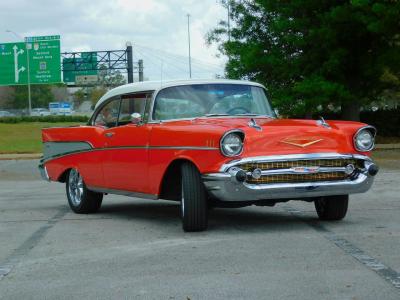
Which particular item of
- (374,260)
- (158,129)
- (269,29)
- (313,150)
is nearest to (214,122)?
(158,129)

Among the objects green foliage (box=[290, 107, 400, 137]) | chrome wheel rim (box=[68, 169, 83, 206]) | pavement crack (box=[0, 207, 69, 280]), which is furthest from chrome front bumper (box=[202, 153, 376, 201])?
green foliage (box=[290, 107, 400, 137])

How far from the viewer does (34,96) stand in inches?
5315

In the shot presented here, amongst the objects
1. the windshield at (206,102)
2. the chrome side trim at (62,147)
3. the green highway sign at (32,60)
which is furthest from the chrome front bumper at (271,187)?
the green highway sign at (32,60)

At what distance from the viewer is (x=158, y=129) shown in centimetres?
823

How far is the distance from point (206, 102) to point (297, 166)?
1.73 meters

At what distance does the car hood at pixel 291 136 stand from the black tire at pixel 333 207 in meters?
0.82

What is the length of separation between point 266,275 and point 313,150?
2.28m

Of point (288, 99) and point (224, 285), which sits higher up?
point (288, 99)

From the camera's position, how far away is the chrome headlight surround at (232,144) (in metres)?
7.29

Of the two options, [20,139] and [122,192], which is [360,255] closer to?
[122,192]

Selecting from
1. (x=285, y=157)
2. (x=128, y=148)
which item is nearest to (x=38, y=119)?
(x=128, y=148)

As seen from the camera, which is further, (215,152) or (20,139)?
(20,139)

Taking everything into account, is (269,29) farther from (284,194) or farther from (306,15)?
(284,194)

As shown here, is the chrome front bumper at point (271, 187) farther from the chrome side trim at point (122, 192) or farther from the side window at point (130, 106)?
the side window at point (130, 106)
